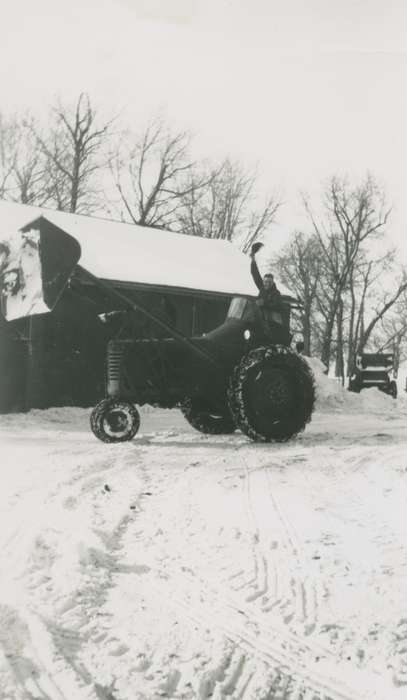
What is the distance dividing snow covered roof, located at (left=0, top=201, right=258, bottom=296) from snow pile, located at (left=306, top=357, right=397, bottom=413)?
3348 millimetres

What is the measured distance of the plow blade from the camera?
25.0ft

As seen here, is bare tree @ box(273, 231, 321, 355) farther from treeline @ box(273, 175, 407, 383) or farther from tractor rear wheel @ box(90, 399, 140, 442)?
tractor rear wheel @ box(90, 399, 140, 442)

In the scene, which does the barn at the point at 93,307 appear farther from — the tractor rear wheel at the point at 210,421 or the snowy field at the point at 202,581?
the snowy field at the point at 202,581

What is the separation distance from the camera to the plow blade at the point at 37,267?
7613 millimetres

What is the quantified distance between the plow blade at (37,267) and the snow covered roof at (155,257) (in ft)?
20.5

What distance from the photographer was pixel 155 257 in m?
17.1

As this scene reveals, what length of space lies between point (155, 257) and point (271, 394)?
9.34 meters

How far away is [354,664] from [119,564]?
1.40m

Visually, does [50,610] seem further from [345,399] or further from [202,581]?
[345,399]

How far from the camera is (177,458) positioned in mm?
7020

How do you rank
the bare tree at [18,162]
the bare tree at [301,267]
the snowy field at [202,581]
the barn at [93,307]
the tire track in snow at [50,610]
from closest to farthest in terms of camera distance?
1. the tire track in snow at [50,610]
2. the snowy field at [202,581]
3. the bare tree at [18,162]
4. the barn at [93,307]
5. the bare tree at [301,267]

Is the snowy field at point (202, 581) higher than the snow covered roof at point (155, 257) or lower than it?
lower

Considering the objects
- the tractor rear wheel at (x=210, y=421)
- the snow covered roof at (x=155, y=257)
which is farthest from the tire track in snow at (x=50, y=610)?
the snow covered roof at (x=155, y=257)

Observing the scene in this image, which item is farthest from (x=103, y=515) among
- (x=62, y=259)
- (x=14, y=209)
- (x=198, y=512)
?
(x=14, y=209)
